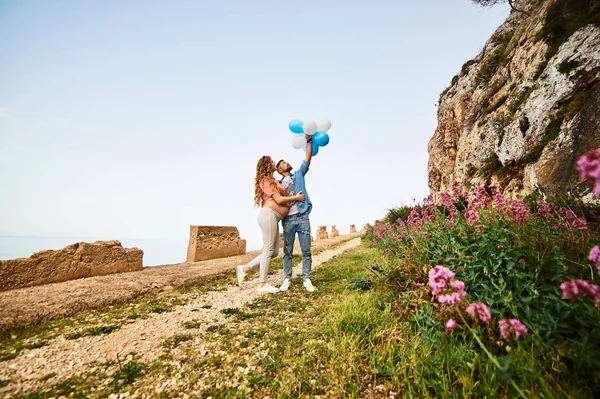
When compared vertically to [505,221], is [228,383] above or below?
below

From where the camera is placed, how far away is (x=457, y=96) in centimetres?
1852

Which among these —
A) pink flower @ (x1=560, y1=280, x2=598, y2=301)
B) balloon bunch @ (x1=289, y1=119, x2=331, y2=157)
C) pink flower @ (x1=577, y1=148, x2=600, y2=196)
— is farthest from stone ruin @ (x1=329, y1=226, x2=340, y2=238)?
pink flower @ (x1=577, y1=148, x2=600, y2=196)

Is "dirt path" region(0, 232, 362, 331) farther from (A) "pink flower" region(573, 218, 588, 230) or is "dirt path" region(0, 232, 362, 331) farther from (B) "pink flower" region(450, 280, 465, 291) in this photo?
(A) "pink flower" region(573, 218, 588, 230)

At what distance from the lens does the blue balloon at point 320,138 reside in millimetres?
5108

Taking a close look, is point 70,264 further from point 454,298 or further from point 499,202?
point 499,202

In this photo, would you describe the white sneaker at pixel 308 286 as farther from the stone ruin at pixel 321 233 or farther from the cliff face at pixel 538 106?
the stone ruin at pixel 321 233

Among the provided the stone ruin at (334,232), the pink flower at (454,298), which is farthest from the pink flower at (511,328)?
the stone ruin at (334,232)

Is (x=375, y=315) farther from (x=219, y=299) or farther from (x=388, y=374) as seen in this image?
(x=219, y=299)

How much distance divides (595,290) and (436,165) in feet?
69.3

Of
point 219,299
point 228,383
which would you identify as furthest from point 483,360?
point 219,299

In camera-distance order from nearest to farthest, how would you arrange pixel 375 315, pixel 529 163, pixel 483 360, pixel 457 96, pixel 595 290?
pixel 595 290, pixel 483 360, pixel 375 315, pixel 529 163, pixel 457 96

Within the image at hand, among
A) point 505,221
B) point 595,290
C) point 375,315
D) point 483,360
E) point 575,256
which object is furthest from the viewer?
point 505,221

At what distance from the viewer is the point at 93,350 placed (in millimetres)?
2619

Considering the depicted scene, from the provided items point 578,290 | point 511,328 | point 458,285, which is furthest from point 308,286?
point 578,290
